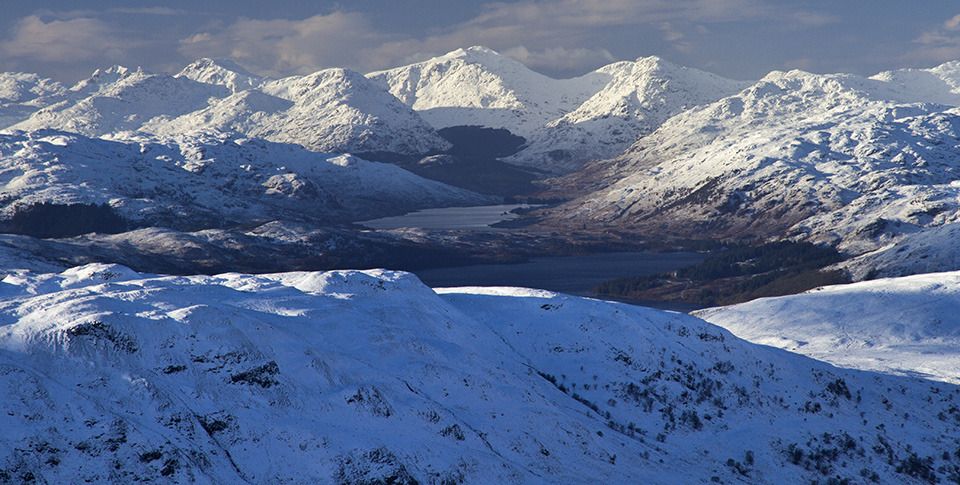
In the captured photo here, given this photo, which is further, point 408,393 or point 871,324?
point 871,324

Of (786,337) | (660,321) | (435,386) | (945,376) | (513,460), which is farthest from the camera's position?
(786,337)

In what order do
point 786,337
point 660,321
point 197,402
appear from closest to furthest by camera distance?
point 197,402, point 660,321, point 786,337

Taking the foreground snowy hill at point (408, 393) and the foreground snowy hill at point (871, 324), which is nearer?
the foreground snowy hill at point (408, 393)

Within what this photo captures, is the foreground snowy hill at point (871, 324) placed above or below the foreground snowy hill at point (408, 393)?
below

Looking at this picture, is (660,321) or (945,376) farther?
(945,376)

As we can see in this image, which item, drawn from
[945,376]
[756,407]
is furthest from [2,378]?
[945,376]

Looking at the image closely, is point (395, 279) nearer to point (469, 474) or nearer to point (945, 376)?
point (469, 474)
